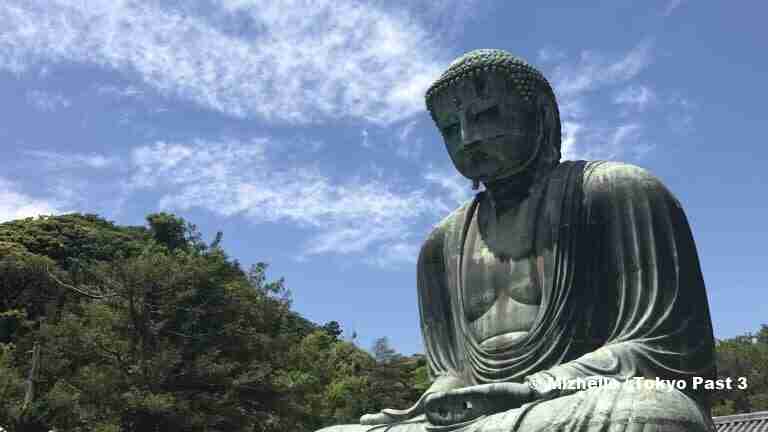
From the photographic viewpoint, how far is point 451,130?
6.58 meters

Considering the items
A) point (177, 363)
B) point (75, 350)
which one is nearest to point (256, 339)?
point (177, 363)

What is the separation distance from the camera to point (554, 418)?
4.45 meters

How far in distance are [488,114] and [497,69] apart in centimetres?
35

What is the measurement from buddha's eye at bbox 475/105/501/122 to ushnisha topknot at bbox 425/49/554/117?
229mm

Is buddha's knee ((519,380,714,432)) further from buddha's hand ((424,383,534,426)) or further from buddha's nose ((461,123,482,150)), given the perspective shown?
buddha's nose ((461,123,482,150))

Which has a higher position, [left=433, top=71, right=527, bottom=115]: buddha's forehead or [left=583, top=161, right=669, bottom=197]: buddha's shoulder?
[left=433, top=71, right=527, bottom=115]: buddha's forehead

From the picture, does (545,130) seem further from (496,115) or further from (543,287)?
(543,287)

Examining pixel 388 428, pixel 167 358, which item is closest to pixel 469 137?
pixel 388 428

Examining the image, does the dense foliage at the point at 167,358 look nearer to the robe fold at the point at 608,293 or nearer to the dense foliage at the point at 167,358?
the dense foliage at the point at 167,358

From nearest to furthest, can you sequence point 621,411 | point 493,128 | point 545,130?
1. point 621,411
2. point 493,128
3. point 545,130

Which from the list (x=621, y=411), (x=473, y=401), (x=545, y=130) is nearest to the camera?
(x=621, y=411)

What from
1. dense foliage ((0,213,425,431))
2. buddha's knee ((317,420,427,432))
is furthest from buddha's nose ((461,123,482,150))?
dense foliage ((0,213,425,431))

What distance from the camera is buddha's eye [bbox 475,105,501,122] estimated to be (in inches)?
249

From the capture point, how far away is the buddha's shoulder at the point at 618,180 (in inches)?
232
